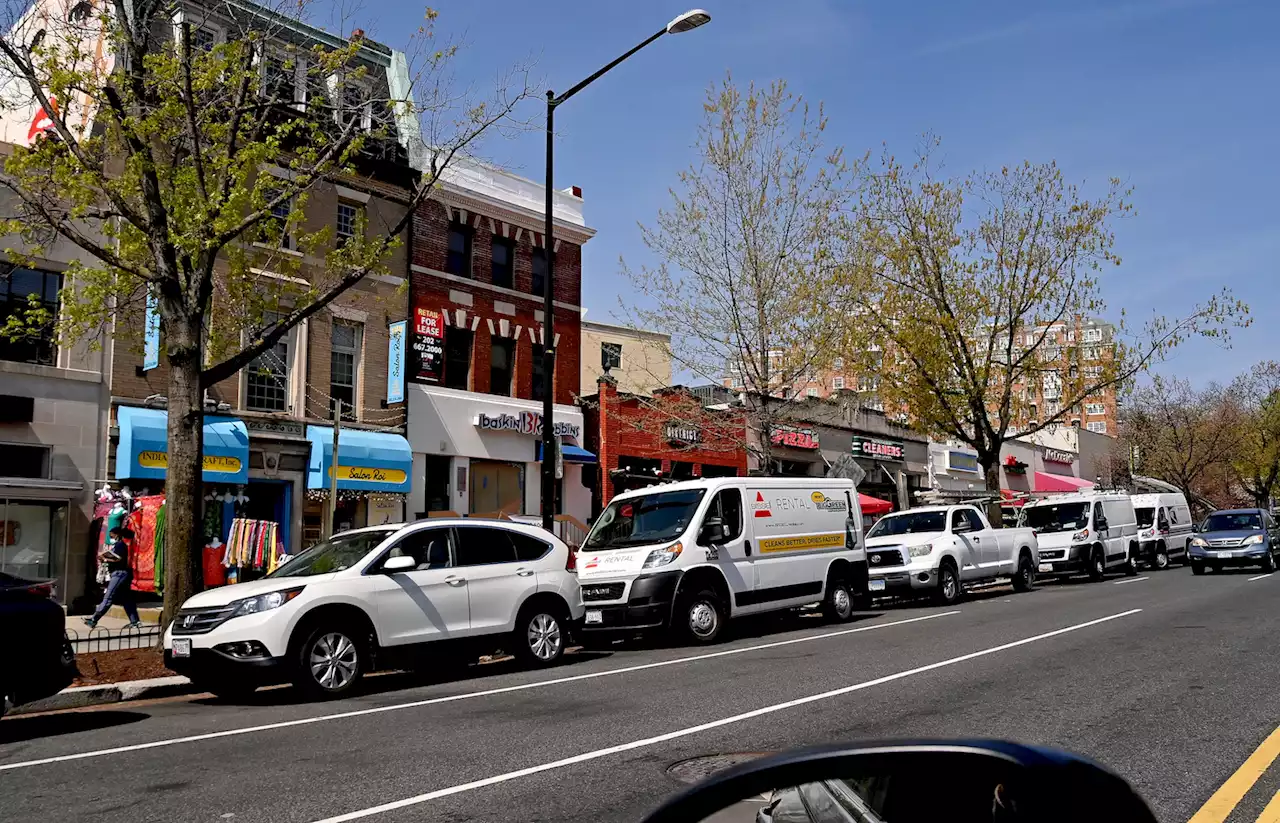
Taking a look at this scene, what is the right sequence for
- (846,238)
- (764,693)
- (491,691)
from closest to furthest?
(764,693) < (491,691) < (846,238)

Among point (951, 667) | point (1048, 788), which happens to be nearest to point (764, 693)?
point (951, 667)

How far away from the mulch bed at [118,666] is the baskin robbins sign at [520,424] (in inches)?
543

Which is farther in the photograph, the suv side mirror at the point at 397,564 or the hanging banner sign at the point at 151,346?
the hanging banner sign at the point at 151,346

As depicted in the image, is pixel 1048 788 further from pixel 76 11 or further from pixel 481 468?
pixel 481 468

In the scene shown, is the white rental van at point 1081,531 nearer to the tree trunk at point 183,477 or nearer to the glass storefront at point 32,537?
the tree trunk at point 183,477

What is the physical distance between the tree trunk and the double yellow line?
10.7 meters

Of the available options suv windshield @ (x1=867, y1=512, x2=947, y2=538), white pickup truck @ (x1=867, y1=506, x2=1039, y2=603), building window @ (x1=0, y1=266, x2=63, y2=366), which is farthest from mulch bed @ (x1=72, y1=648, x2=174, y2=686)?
suv windshield @ (x1=867, y1=512, x2=947, y2=538)

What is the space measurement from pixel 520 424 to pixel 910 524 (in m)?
10.2

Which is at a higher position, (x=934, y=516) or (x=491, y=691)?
(x=934, y=516)

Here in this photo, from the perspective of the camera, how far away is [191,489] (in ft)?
40.9

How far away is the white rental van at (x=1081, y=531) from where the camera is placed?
26.2 metres

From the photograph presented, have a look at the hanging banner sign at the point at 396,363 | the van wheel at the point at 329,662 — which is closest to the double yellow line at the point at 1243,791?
the van wheel at the point at 329,662

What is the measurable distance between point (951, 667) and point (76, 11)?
13249 millimetres

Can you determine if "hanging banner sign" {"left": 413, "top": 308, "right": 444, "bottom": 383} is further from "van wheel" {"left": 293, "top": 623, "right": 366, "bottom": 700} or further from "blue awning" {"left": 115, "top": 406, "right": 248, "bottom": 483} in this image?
"van wheel" {"left": 293, "top": 623, "right": 366, "bottom": 700}
